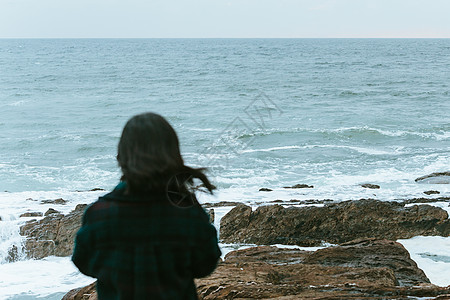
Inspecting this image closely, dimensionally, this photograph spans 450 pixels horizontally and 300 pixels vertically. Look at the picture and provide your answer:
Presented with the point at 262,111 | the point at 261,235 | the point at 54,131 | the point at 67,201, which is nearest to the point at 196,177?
the point at 261,235

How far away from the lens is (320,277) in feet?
17.2

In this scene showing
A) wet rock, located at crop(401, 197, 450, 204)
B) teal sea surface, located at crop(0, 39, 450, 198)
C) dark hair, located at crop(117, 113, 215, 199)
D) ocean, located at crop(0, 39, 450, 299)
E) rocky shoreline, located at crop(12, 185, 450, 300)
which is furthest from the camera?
teal sea surface, located at crop(0, 39, 450, 198)

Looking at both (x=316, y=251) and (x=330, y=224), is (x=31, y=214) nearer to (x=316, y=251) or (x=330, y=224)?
(x=330, y=224)

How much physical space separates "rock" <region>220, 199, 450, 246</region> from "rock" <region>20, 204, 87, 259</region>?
117 inches

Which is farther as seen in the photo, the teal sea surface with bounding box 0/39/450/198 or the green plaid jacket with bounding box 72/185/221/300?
the teal sea surface with bounding box 0/39/450/198

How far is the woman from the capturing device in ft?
5.83

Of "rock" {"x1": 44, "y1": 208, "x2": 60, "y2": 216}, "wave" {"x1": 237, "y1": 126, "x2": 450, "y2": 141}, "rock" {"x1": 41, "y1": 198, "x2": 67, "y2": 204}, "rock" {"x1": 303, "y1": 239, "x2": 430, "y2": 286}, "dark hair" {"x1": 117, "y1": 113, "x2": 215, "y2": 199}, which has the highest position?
"dark hair" {"x1": 117, "y1": 113, "x2": 215, "y2": 199}

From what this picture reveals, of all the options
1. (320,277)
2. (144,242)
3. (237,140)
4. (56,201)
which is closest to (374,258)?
(320,277)

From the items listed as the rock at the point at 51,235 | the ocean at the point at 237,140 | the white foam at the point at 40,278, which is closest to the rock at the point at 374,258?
the ocean at the point at 237,140

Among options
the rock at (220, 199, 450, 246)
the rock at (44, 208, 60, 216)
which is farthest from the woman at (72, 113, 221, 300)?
the rock at (44, 208, 60, 216)

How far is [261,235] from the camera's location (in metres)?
9.34

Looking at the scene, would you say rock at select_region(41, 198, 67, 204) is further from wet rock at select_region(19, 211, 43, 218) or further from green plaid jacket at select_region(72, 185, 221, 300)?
green plaid jacket at select_region(72, 185, 221, 300)

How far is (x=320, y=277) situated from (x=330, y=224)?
433cm

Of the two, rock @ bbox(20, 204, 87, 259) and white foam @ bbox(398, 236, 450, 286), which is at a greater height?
rock @ bbox(20, 204, 87, 259)
